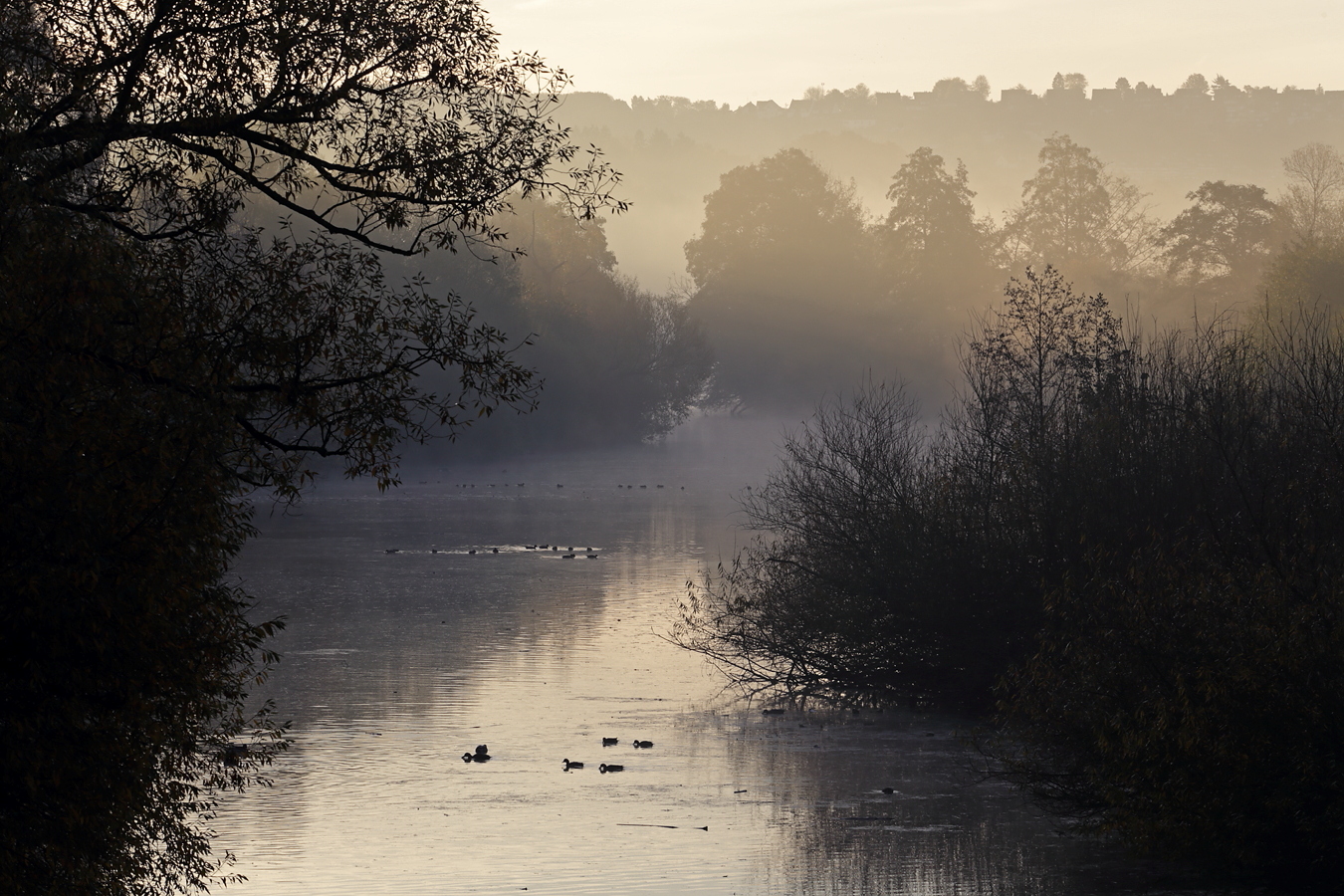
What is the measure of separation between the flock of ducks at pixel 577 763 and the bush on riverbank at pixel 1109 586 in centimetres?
355

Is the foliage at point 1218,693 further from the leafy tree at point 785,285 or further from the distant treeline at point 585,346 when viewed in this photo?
the leafy tree at point 785,285

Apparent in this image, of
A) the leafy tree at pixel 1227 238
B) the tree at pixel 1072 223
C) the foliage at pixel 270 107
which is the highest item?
the tree at pixel 1072 223

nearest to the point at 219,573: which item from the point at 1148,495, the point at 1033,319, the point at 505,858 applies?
the point at 505,858

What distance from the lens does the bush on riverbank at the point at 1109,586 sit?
12.8 metres

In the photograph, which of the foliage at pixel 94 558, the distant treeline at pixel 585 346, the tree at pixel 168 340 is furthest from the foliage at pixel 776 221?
the foliage at pixel 94 558

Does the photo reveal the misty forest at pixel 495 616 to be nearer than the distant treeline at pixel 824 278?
Yes

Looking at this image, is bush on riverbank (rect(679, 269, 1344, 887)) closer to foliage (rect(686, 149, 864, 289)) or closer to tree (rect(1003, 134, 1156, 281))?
foliage (rect(686, 149, 864, 289))

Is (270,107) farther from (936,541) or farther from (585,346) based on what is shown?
(585,346)

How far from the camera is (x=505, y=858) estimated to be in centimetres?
1474

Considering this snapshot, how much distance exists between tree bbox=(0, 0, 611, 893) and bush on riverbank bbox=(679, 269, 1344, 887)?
22.1 ft

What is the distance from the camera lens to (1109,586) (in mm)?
14453

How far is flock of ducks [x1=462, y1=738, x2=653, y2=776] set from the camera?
1861 centimetres

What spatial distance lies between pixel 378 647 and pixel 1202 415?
15688 mm

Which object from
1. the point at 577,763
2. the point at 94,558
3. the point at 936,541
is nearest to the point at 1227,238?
the point at 936,541
